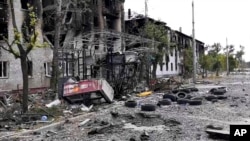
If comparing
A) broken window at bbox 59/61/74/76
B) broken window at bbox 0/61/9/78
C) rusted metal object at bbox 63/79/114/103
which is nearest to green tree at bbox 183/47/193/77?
broken window at bbox 59/61/74/76

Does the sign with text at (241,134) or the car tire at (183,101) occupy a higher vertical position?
the sign with text at (241,134)

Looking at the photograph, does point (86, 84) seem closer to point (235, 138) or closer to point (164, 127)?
point (164, 127)

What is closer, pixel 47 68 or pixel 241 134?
pixel 241 134

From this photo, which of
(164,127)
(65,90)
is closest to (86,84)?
(65,90)

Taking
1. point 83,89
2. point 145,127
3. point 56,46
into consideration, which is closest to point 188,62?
point 56,46

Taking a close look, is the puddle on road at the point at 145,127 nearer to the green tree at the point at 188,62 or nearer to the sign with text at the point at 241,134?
the sign with text at the point at 241,134

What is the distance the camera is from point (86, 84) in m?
20.5

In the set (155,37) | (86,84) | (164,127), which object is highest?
(155,37)

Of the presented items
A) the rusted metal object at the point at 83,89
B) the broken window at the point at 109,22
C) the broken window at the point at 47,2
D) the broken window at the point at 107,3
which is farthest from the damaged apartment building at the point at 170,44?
the rusted metal object at the point at 83,89

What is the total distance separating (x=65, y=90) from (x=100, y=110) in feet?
8.98

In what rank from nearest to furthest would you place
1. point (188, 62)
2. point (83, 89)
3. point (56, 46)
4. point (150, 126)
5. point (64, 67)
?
point (150, 126) < point (83, 89) < point (56, 46) < point (64, 67) < point (188, 62)

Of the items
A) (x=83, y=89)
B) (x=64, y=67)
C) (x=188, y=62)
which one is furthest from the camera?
(x=188, y=62)

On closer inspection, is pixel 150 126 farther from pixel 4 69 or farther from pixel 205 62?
pixel 205 62

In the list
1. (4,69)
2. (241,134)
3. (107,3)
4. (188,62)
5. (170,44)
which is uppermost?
(107,3)
